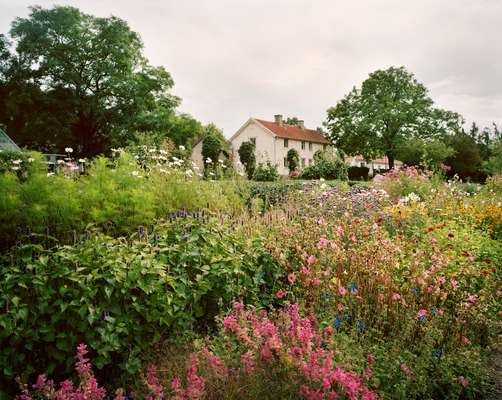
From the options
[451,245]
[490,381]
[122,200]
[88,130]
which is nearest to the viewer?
[490,381]

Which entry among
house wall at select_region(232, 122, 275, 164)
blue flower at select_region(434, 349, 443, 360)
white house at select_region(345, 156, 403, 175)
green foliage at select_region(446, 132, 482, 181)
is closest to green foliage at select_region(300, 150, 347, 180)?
blue flower at select_region(434, 349, 443, 360)

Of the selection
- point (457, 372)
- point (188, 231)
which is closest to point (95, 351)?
point (188, 231)

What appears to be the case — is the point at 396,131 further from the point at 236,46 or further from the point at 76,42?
the point at 236,46

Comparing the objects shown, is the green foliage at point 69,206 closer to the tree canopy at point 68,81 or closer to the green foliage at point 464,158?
the tree canopy at point 68,81

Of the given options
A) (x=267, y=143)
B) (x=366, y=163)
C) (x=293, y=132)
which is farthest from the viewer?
(x=366, y=163)

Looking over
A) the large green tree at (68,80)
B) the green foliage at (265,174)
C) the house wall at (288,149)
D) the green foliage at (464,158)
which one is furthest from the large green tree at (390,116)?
the green foliage at (265,174)

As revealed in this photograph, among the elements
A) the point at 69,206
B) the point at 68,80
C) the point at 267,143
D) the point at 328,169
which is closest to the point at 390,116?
the point at 267,143

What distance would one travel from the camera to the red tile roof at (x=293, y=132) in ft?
155

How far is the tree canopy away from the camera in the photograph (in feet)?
96.9

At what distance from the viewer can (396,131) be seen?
39.0 meters

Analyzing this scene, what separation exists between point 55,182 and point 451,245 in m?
5.07

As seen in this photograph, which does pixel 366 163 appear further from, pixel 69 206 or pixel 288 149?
pixel 69 206

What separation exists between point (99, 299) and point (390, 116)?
3813 cm

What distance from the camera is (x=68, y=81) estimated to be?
30.6 meters
